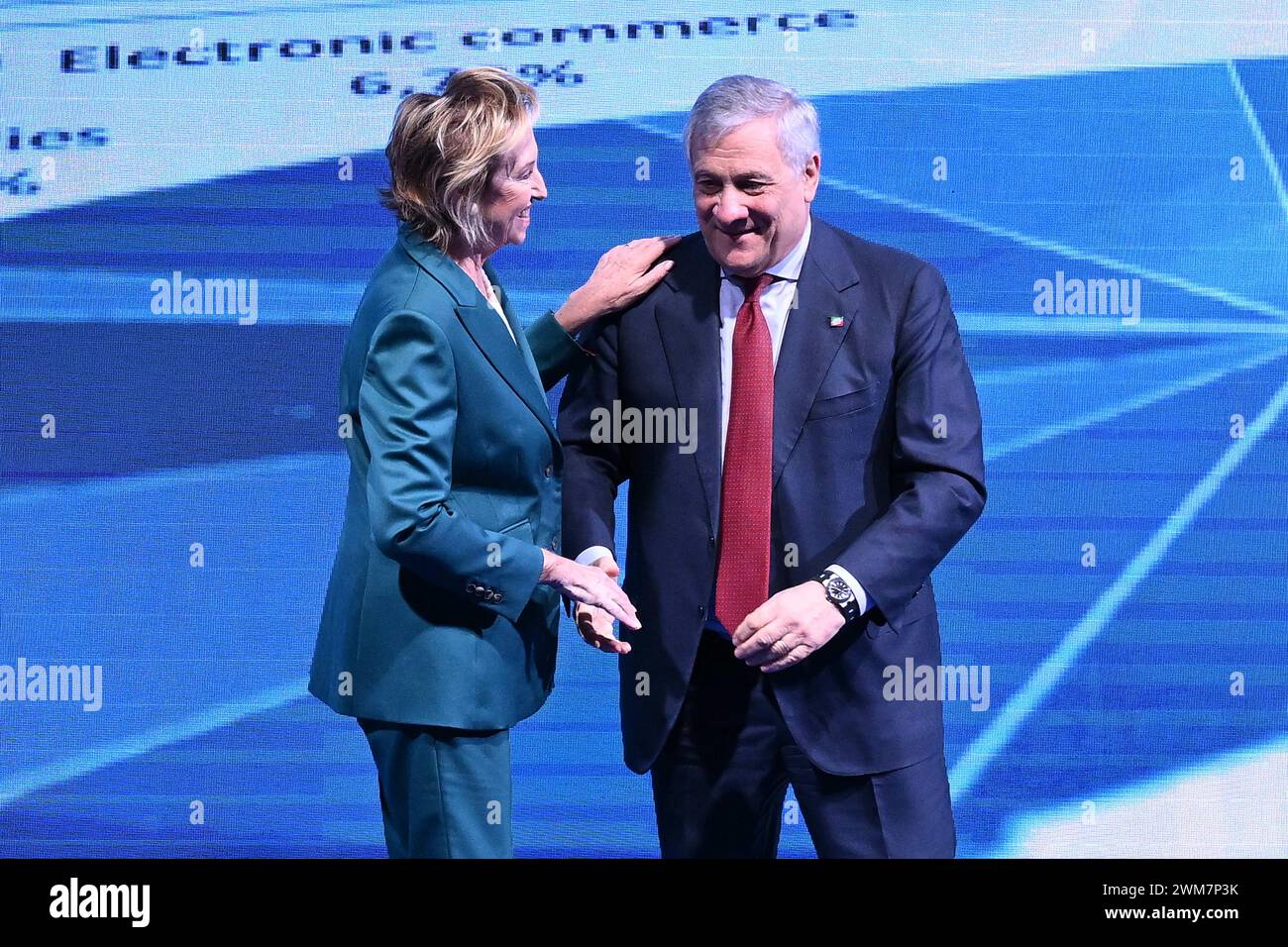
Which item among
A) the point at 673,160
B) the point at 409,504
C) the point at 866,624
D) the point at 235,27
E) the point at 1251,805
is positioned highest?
the point at 235,27

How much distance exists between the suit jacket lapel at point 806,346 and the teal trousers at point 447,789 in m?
0.71

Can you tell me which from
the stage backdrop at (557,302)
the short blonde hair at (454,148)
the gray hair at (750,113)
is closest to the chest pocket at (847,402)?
the gray hair at (750,113)

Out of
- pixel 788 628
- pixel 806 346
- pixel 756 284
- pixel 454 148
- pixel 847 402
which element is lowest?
pixel 788 628

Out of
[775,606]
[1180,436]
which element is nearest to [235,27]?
[775,606]

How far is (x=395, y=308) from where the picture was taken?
8.82 ft

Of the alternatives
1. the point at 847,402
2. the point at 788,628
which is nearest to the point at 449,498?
the point at 788,628

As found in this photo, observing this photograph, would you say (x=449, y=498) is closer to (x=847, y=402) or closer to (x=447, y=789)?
(x=447, y=789)

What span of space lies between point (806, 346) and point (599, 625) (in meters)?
0.61

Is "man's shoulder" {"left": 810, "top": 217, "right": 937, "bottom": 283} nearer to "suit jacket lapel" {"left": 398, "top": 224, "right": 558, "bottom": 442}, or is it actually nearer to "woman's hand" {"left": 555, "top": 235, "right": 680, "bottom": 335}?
"woman's hand" {"left": 555, "top": 235, "right": 680, "bottom": 335}

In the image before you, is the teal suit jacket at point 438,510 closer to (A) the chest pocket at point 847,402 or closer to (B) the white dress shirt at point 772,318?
(B) the white dress shirt at point 772,318

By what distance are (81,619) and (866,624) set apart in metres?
2.07

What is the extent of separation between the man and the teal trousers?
28cm

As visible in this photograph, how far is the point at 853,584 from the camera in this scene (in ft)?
9.14

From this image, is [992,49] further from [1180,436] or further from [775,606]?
[775,606]
